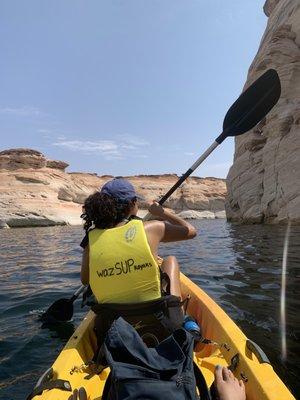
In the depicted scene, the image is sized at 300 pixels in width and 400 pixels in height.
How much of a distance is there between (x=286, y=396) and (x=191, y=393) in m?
0.86

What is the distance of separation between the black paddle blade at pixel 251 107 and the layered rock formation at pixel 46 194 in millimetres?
31499

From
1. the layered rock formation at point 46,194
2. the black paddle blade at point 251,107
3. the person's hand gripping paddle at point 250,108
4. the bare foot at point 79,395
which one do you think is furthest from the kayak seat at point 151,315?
the layered rock formation at point 46,194

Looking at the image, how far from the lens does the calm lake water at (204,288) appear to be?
3752mm

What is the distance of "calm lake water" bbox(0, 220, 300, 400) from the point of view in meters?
3.75

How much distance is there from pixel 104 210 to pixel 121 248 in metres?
0.36

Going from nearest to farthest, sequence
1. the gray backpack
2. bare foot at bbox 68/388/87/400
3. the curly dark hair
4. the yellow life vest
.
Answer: the gray backpack
bare foot at bbox 68/388/87/400
the yellow life vest
the curly dark hair

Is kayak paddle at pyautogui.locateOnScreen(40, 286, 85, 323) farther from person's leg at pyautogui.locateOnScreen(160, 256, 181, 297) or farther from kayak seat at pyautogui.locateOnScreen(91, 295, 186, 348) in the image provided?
kayak seat at pyautogui.locateOnScreen(91, 295, 186, 348)

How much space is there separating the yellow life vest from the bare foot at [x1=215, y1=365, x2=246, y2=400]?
2.65 feet

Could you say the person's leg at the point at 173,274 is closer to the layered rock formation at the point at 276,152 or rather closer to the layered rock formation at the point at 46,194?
the layered rock formation at the point at 276,152

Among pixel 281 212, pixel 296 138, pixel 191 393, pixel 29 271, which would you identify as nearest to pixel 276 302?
pixel 191 393

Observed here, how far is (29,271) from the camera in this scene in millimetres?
9141

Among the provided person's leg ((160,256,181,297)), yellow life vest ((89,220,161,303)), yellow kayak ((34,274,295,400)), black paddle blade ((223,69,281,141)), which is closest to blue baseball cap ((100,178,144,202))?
yellow life vest ((89,220,161,303))

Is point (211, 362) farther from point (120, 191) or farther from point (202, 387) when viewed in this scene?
point (120, 191)

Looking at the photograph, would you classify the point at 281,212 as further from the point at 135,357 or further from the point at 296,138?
the point at 135,357
